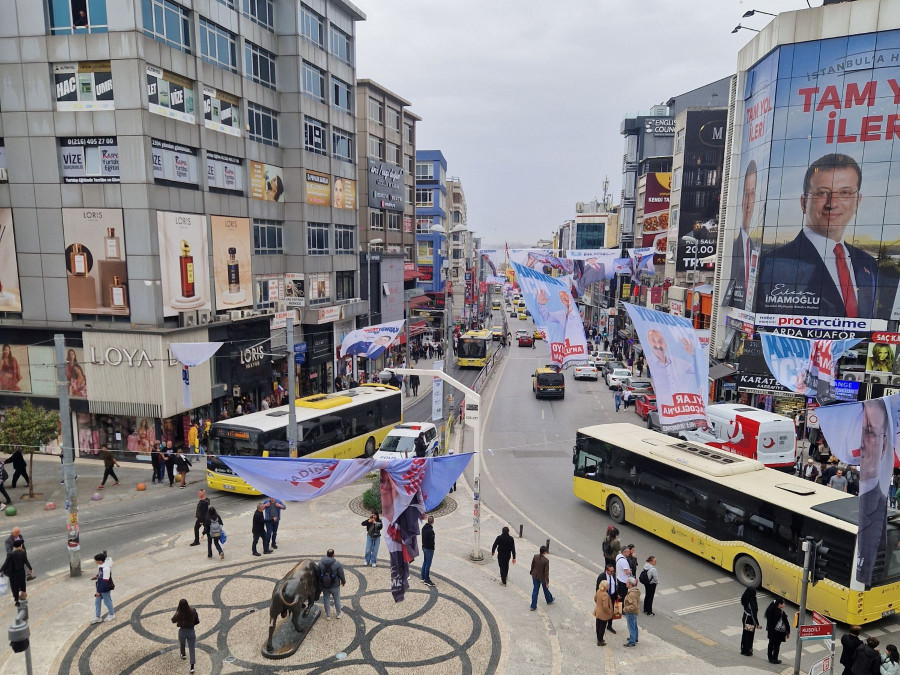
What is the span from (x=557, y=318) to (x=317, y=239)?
23.6 meters

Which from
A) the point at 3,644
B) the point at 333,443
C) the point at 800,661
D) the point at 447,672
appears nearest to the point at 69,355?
the point at 333,443

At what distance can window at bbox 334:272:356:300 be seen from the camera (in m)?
44.2

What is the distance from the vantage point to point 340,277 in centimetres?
4481

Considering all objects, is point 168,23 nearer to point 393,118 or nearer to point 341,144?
point 341,144

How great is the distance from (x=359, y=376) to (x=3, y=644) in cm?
3350

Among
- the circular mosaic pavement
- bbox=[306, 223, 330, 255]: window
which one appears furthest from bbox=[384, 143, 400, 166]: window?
the circular mosaic pavement

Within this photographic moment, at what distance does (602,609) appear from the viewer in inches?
492

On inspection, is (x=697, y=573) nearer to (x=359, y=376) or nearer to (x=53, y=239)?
(x=53, y=239)

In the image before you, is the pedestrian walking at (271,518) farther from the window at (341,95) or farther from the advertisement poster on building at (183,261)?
the window at (341,95)

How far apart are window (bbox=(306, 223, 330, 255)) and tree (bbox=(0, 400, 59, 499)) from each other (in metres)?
19.5

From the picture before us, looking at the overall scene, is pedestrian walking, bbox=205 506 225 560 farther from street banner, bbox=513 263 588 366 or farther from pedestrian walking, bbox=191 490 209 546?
street banner, bbox=513 263 588 366

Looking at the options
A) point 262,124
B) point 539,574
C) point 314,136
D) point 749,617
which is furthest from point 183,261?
point 749,617

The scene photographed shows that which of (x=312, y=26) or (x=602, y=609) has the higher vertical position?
(x=312, y=26)

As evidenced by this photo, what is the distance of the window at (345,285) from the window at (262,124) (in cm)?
1057
